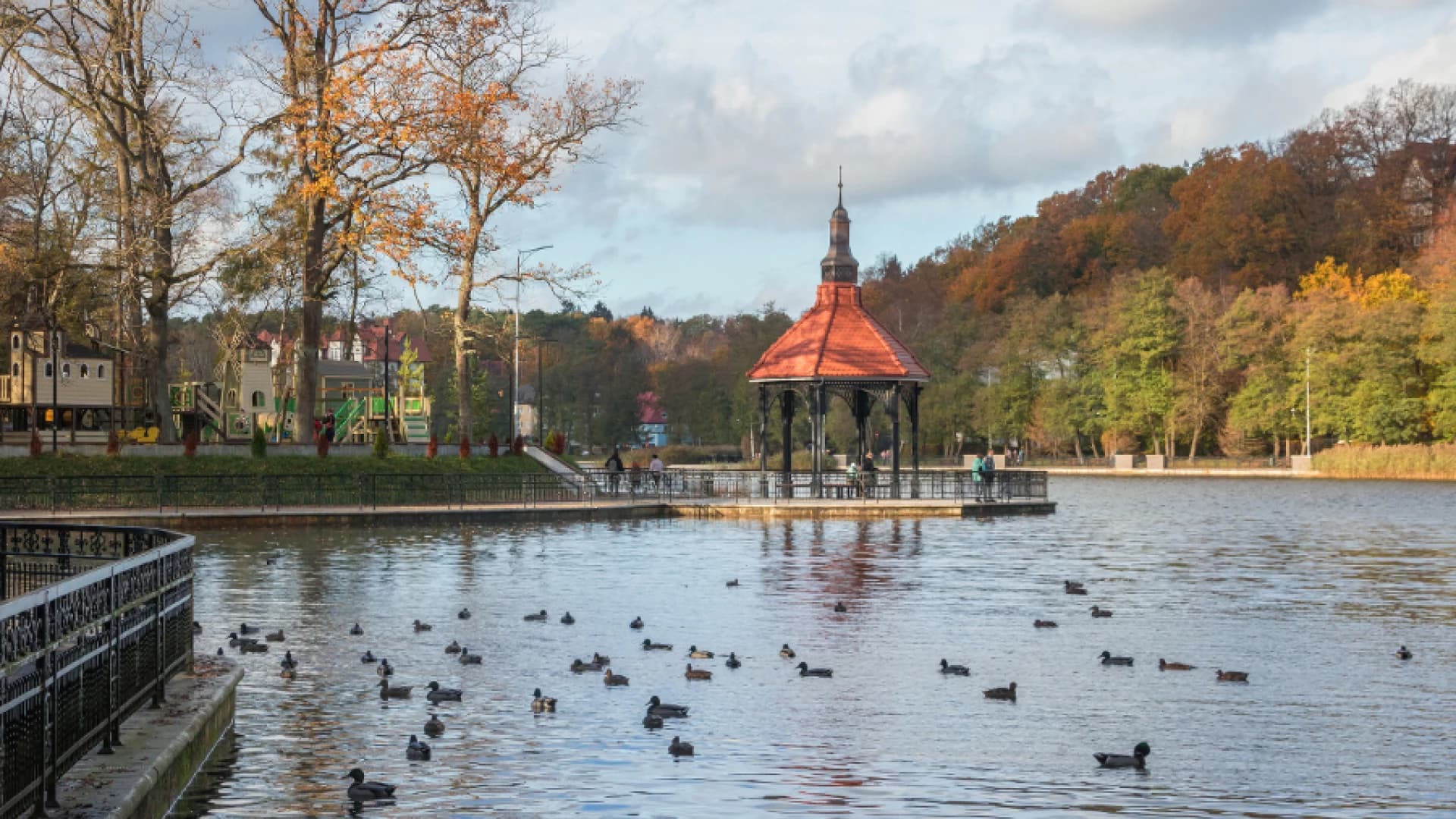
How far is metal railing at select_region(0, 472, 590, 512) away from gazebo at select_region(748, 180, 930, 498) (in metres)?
8.14

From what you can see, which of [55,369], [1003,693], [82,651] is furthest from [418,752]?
[55,369]

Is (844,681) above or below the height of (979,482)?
below

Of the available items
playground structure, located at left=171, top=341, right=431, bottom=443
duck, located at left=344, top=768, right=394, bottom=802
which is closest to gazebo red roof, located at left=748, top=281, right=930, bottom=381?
playground structure, located at left=171, top=341, right=431, bottom=443

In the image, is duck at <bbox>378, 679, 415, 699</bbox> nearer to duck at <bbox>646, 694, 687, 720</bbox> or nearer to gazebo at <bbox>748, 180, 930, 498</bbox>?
duck at <bbox>646, 694, 687, 720</bbox>

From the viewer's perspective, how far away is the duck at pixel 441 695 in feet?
51.2

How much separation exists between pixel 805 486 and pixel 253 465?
1783 cm

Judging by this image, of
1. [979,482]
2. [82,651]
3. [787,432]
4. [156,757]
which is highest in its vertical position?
[787,432]

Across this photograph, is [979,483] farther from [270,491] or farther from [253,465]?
[253,465]


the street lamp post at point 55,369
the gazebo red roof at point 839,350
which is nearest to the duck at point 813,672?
the street lamp post at point 55,369

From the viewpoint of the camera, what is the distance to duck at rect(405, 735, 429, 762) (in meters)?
13.0

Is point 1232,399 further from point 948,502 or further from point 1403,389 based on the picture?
point 948,502

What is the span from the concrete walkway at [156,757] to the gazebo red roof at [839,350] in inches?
1495

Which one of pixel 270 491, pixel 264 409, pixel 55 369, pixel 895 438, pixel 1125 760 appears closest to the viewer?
pixel 1125 760

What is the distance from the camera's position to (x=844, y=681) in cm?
1736
